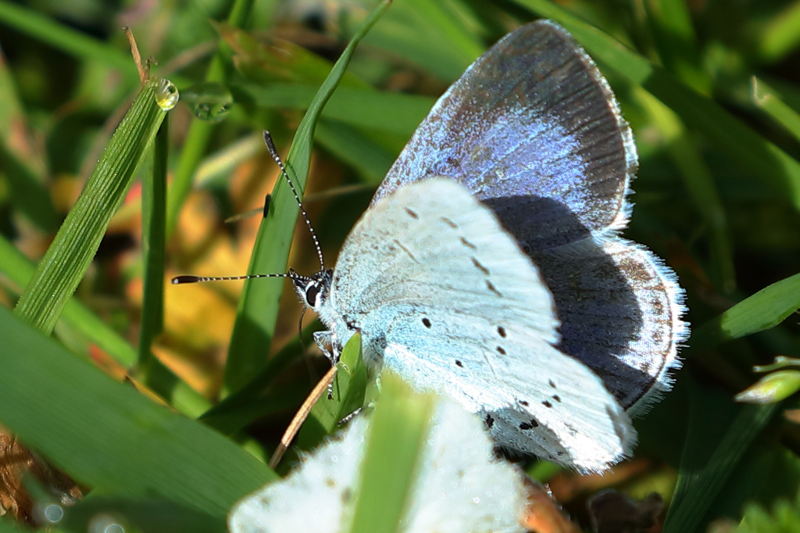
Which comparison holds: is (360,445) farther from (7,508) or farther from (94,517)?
(7,508)

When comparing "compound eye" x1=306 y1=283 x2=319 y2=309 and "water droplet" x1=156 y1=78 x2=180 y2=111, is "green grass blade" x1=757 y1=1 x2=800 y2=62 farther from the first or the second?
"water droplet" x1=156 y1=78 x2=180 y2=111

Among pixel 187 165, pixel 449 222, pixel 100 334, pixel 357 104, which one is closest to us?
pixel 449 222

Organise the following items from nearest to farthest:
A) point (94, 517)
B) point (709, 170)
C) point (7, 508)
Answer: point (94, 517) → point (7, 508) → point (709, 170)

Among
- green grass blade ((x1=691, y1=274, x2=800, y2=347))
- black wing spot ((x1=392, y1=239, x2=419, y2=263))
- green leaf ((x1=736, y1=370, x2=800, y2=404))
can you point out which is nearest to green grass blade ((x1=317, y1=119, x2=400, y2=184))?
black wing spot ((x1=392, y1=239, x2=419, y2=263))

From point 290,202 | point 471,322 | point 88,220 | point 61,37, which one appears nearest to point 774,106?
point 471,322

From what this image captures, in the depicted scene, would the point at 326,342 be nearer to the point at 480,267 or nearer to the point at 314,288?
the point at 314,288

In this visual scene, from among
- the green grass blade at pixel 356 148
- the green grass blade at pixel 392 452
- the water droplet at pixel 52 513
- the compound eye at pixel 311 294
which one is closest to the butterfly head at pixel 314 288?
the compound eye at pixel 311 294

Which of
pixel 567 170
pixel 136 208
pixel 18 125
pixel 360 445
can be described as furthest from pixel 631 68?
pixel 18 125
